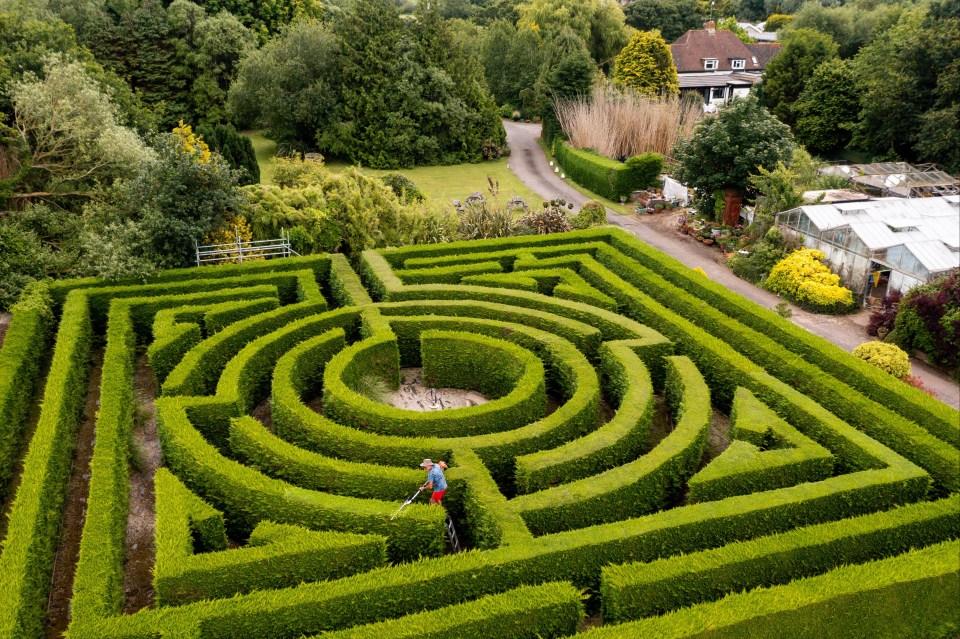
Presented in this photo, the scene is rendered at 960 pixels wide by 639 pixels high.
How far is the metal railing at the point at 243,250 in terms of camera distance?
88.5ft

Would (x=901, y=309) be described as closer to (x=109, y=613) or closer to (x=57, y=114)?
(x=109, y=613)

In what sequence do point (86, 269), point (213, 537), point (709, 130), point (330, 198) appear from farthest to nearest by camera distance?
point (709, 130) → point (330, 198) → point (86, 269) → point (213, 537)

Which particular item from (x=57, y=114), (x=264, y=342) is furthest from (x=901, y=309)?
(x=57, y=114)

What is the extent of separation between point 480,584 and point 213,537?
5.51 m

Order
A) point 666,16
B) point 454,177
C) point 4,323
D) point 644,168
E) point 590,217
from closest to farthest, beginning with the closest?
1. point 4,323
2. point 590,217
3. point 644,168
4. point 454,177
5. point 666,16

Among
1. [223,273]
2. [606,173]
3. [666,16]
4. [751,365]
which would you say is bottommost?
[751,365]

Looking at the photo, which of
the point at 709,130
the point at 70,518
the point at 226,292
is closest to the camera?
the point at 70,518

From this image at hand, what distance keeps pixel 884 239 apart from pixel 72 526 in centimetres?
2938

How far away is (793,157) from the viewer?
36.8m

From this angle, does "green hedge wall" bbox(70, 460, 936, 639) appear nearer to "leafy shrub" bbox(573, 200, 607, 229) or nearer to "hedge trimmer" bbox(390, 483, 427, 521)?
"hedge trimmer" bbox(390, 483, 427, 521)

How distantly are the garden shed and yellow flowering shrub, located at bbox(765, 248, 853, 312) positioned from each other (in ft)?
2.30

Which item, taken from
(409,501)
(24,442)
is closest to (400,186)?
(24,442)

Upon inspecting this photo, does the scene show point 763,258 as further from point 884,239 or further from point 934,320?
point 934,320

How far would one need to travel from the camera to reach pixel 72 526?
50.9 ft
